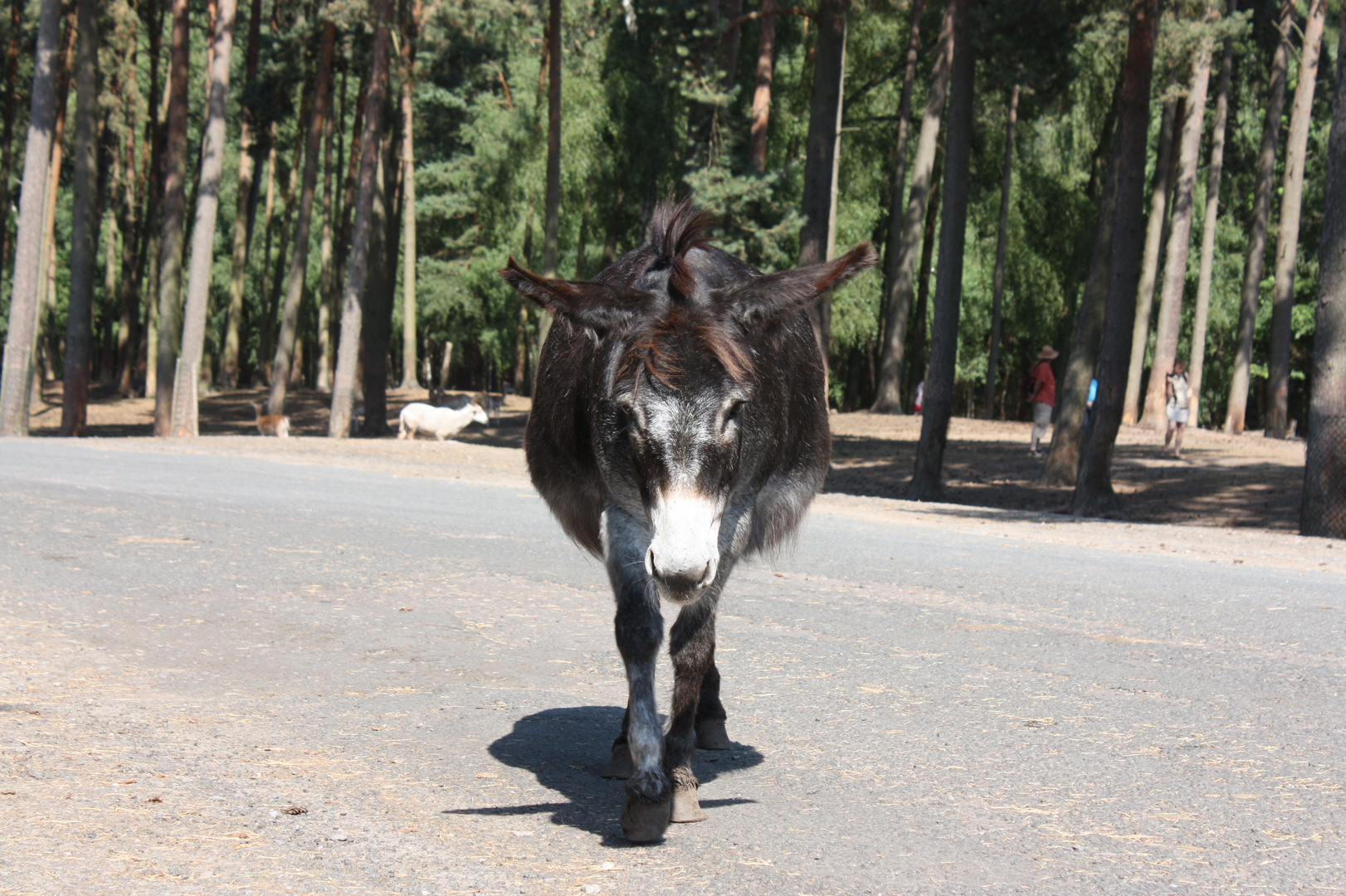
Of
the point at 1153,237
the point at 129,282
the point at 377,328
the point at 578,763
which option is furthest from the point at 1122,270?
the point at 129,282

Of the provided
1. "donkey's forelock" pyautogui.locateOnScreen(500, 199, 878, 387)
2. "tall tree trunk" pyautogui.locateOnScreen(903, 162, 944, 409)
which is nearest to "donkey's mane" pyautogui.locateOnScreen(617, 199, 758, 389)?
"donkey's forelock" pyautogui.locateOnScreen(500, 199, 878, 387)

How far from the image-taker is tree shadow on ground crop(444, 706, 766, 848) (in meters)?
4.38

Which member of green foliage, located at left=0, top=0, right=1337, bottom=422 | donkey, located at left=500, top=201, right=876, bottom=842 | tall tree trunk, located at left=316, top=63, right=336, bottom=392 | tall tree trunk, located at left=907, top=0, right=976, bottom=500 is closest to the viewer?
donkey, located at left=500, top=201, right=876, bottom=842

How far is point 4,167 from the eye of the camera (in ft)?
139

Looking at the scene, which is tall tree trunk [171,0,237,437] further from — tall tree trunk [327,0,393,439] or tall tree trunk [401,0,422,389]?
tall tree trunk [401,0,422,389]

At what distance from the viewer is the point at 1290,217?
3344 centimetres

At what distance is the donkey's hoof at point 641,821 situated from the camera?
4113mm

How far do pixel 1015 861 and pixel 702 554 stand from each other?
1473 mm

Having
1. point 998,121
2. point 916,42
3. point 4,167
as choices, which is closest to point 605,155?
point 916,42

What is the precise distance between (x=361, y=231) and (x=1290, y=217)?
80.8 ft

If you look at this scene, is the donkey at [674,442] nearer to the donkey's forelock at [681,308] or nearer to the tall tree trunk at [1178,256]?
the donkey's forelock at [681,308]

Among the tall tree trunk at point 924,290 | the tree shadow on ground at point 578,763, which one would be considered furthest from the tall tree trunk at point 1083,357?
the tall tree trunk at point 924,290

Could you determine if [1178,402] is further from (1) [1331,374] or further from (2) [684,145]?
(2) [684,145]

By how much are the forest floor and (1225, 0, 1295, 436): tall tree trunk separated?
2357mm
